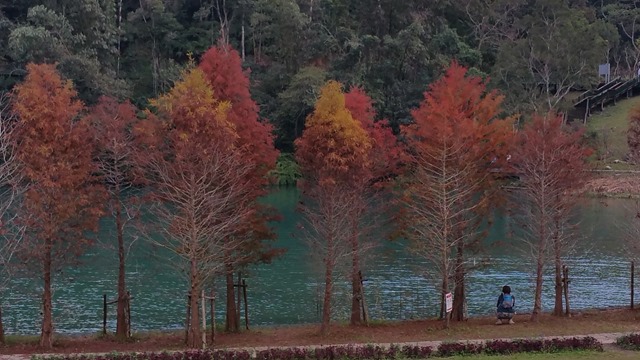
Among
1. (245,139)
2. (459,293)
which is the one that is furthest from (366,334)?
(245,139)

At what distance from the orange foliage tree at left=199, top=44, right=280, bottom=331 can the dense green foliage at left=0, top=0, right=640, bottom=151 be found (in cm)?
4810

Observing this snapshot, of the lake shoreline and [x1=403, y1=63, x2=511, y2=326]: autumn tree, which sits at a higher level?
the lake shoreline

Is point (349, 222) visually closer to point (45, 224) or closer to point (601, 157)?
point (45, 224)

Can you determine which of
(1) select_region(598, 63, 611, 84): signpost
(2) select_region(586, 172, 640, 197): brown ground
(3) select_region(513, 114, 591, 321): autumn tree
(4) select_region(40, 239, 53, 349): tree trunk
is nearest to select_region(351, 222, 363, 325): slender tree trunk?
(3) select_region(513, 114, 591, 321): autumn tree

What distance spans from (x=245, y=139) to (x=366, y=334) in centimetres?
798

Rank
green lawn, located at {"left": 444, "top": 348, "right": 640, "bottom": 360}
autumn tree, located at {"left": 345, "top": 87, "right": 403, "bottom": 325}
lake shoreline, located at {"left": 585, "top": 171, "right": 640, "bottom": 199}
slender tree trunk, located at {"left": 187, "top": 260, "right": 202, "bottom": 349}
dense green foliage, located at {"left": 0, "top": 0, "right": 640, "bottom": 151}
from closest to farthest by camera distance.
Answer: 1. green lawn, located at {"left": 444, "top": 348, "right": 640, "bottom": 360}
2. slender tree trunk, located at {"left": 187, "top": 260, "right": 202, "bottom": 349}
3. autumn tree, located at {"left": 345, "top": 87, "right": 403, "bottom": 325}
4. lake shoreline, located at {"left": 585, "top": 171, "right": 640, "bottom": 199}
5. dense green foliage, located at {"left": 0, "top": 0, "right": 640, "bottom": 151}

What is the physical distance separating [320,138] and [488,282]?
16858 mm

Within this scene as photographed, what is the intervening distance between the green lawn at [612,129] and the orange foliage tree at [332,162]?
49.0 meters

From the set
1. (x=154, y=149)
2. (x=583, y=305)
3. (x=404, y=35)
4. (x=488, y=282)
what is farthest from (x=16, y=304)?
(x=404, y=35)

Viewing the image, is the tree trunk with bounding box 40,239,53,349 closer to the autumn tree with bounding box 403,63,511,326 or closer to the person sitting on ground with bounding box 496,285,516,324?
the autumn tree with bounding box 403,63,511,326

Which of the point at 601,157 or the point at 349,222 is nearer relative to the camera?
the point at 349,222

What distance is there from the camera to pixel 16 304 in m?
33.8

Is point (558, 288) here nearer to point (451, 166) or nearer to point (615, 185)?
point (451, 166)

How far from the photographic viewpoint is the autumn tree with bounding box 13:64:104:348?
2359cm
